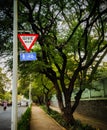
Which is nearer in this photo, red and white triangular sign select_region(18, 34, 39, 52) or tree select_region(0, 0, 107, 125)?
red and white triangular sign select_region(18, 34, 39, 52)

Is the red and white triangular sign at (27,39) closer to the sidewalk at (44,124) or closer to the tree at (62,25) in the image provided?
A: the tree at (62,25)

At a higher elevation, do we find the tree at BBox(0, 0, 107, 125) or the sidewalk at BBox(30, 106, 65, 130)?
the tree at BBox(0, 0, 107, 125)

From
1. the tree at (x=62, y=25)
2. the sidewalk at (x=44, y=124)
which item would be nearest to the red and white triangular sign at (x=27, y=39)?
the tree at (x=62, y=25)

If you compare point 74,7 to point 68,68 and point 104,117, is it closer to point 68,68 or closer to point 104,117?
point 68,68

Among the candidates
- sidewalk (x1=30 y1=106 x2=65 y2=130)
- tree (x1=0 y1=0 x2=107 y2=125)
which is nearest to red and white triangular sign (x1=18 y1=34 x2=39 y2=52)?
tree (x1=0 y1=0 x2=107 y2=125)

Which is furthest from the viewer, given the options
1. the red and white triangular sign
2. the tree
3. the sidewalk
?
the sidewalk

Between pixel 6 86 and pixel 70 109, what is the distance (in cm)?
6363

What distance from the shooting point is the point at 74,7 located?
15617 mm

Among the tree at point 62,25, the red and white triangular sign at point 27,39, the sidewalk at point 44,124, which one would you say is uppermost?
the tree at point 62,25

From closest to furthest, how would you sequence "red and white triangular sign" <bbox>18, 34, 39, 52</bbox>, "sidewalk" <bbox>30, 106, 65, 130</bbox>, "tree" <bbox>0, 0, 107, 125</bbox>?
1. "red and white triangular sign" <bbox>18, 34, 39, 52</bbox>
2. "tree" <bbox>0, 0, 107, 125</bbox>
3. "sidewalk" <bbox>30, 106, 65, 130</bbox>

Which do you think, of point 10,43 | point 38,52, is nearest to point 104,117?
point 38,52

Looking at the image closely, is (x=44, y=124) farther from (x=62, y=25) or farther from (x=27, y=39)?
(x=27, y=39)

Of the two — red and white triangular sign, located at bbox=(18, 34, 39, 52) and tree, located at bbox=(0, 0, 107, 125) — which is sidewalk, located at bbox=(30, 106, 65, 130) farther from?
red and white triangular sign, located at bbox=(18, 34, 39, 52)

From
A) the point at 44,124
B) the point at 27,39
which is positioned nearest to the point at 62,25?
the point at 44,124
